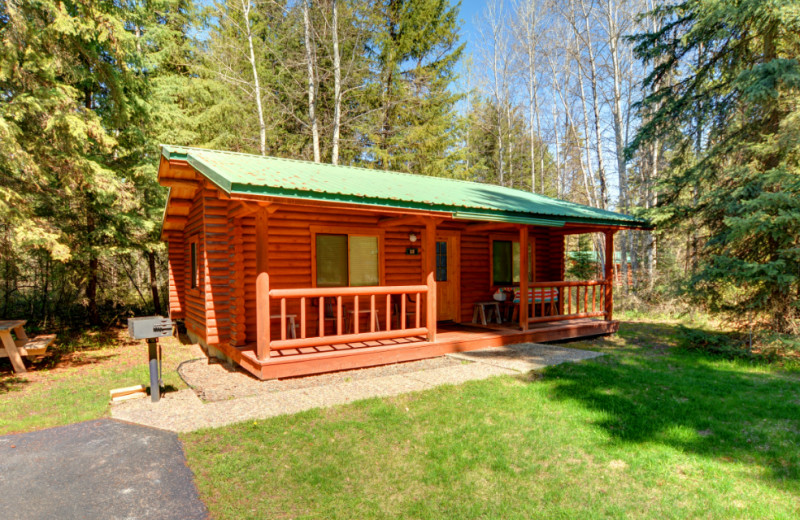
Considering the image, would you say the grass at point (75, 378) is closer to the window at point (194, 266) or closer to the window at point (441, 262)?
the window at point (194, 266)

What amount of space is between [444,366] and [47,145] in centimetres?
762

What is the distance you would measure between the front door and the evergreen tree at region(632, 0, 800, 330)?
4.42 meters

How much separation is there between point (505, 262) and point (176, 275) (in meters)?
9.01

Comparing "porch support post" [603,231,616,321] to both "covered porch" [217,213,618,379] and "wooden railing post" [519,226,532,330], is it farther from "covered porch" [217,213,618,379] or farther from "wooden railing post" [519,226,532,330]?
"wooden railing post" [519,226,532,330]

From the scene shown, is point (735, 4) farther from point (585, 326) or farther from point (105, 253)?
point (105, 253)

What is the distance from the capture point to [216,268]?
7.29m

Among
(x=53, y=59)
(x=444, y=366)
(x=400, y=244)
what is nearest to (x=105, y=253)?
(x=53, y=59)

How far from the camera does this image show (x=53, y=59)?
698cm

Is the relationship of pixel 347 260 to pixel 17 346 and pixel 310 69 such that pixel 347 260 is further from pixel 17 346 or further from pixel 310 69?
pixel 310 69

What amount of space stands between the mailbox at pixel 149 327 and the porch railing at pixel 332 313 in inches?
45.9

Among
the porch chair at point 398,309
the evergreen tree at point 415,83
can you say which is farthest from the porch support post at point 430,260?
the evergreen tree at point 415,83

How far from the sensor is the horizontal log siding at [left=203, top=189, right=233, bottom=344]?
7188mm

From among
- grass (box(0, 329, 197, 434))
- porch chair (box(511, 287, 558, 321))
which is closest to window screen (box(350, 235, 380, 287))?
porch chair (box(511, 287, 558, 321))

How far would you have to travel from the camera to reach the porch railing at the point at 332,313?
19.6 feet
